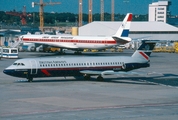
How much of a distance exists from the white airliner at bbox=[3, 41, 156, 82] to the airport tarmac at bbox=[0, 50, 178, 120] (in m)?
1.24

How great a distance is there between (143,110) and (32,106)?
30.7 feet

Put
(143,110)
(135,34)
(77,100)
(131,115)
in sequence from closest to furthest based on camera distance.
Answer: (131,115)
(143,110)
(77,100)
(135,34)

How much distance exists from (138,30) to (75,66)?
10259cm

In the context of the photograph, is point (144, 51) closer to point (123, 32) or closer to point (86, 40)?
point (123, 32)

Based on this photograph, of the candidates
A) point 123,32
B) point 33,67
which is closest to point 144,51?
point 33,67

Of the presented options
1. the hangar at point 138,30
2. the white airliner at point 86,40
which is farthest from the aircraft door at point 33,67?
the hangar at point 138,30

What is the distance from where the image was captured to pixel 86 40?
344 ft

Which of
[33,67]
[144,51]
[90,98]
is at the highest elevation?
[144,51]

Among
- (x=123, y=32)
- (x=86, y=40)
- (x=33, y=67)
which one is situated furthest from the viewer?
(x=86, y=40)

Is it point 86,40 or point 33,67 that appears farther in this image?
point 86,40

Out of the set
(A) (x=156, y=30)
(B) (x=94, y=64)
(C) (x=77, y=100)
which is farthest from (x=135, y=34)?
(C) (x=77, y=100)

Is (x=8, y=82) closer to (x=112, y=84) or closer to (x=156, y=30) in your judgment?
(x=112, y=84)

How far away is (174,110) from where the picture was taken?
37062mm

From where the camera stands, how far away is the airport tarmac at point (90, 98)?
114 ft
